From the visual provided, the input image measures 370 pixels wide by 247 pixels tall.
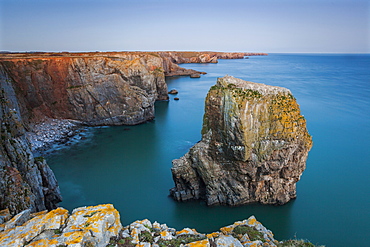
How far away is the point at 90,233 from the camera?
10.0 meters

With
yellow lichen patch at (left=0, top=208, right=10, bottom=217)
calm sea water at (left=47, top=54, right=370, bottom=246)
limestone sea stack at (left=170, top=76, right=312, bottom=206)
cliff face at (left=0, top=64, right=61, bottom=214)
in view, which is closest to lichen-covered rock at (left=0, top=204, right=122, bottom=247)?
yellow lichen patch at (left=0, top=208, right=10, bottom=217)

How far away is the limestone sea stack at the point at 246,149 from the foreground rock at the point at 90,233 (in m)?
10.2

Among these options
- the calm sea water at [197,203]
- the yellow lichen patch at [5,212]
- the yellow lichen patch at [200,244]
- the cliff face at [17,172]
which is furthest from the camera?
the calm sea water at [197,203]

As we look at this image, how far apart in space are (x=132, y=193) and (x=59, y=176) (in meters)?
9.63

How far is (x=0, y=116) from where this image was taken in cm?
1767

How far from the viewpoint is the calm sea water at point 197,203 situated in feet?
72.4

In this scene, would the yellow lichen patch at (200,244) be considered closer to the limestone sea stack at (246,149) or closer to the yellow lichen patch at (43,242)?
the yellow lichen patch at (43,242)

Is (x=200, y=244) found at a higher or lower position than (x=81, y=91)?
lower

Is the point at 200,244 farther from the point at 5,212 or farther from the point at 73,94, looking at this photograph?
the point at 73,94

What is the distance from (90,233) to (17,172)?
9165 millimetres

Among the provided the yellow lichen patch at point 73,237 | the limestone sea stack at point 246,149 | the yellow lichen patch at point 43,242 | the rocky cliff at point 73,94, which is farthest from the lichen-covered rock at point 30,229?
the rocky cliff at point 73,94

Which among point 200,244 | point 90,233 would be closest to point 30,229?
point 90,233

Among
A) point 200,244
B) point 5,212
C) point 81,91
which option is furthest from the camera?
point 81,91

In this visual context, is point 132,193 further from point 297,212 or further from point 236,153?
point 297,212
